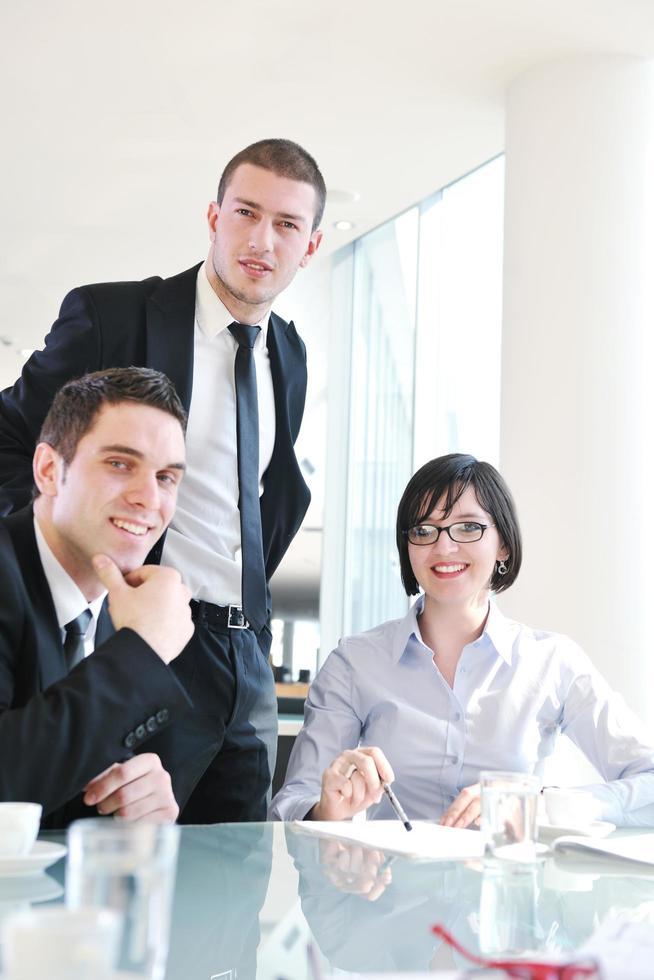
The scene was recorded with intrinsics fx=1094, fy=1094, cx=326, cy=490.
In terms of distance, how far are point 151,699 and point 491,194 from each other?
4.23 meters

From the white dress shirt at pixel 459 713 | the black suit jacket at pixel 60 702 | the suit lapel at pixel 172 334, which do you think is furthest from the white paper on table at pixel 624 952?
the suit lapel at pixel 172 334

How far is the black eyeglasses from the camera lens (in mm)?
2213

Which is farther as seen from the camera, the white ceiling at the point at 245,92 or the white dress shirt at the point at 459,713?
the white ceiling at the point at 245,92

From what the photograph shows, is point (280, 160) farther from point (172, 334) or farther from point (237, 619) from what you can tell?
point (237, 619)

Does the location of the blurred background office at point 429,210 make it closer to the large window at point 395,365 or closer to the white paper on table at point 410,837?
the large window at point 395,365

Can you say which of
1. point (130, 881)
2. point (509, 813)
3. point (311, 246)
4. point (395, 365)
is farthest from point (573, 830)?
point (395, 365)

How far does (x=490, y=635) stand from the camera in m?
2.16

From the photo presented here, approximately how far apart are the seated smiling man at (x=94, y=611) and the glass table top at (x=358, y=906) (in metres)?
0.14

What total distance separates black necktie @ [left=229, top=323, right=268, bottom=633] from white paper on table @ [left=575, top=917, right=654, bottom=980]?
1297mm

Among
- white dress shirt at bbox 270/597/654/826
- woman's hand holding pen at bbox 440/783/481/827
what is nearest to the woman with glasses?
white dress shirt at bbox 270/597/654/826

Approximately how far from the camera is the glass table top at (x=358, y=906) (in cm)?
87

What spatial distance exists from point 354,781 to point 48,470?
641 millimetres

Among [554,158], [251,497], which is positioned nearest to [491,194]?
[554,158]

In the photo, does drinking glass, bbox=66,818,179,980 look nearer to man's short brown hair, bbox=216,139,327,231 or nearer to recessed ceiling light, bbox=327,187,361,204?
man's short brown hair, bbox=216,139,327,231
